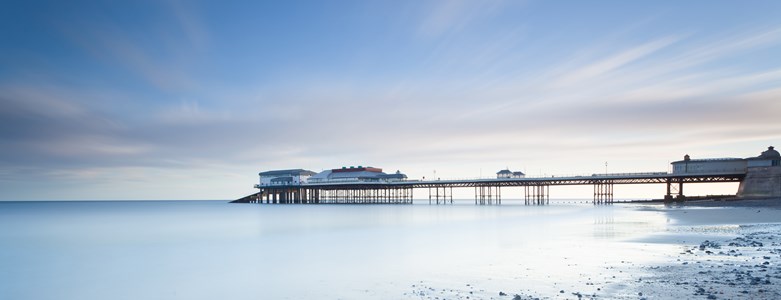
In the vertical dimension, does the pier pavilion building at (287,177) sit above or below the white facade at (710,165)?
below

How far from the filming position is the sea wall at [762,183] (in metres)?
54.7

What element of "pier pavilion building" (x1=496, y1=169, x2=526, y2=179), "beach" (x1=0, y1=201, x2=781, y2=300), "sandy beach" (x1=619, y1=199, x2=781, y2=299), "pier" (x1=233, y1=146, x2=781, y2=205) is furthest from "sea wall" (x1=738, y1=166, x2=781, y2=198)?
"sandy beach" (x1=619, y1=199, x2=781, y2=299)

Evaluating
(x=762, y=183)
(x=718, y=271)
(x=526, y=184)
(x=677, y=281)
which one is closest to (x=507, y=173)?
(x=526, y=184)

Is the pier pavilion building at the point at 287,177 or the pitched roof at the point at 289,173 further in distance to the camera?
the pitched roof at the point at 289,173

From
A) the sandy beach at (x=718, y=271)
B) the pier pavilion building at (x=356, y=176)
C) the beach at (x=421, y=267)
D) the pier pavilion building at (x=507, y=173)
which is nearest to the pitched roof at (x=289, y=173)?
the pier pavilion building at (x=356, y=176)

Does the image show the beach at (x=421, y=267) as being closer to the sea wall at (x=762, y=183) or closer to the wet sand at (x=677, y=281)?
the wet sand at (x=677, y=281)

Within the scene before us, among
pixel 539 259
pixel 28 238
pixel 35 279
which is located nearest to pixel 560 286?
pixel 539 259

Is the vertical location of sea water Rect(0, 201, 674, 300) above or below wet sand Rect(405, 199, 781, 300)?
below

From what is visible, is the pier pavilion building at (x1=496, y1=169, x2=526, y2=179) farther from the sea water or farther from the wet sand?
the wet sand

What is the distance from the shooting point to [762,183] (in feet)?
185

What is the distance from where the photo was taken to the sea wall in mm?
54656

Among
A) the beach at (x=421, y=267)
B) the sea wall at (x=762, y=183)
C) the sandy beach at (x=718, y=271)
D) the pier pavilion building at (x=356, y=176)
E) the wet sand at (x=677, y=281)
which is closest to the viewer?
the sandy beach at (x=718, y=271)

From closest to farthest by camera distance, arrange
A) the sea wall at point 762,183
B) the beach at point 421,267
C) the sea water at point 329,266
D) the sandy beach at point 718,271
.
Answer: the sandy beach at point 718,271, the beach at point 421,267, the sea water at point 329,266, the sea wall at point 762,183

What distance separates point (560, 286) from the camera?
36.2ft
